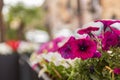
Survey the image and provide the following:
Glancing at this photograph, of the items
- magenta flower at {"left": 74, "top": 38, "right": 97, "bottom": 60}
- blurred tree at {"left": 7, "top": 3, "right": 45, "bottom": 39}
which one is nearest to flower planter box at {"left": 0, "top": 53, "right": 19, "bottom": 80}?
magenta flower at {"left": 74, "top": 38, "right": 97, "bottom": 60}

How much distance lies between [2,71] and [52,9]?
4867 millimetres

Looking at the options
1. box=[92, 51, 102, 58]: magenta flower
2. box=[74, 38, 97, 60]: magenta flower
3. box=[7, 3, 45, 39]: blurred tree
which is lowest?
box=[7, 3, 45, 39]: blurred tree

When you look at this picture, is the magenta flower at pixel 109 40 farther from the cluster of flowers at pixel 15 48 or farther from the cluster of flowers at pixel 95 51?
the cluster of flowers at pixel 15 48

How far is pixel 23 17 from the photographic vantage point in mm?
10062

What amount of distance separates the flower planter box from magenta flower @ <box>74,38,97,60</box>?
2244 mm

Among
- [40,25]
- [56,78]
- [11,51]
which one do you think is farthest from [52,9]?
[56,78]

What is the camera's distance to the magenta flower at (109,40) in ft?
3.90

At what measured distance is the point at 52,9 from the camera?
806 centimetres

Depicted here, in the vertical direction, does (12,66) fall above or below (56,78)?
below

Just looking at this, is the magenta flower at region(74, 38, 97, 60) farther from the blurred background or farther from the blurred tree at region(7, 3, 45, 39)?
the blurred tree at region(7, 3, 45, 39)

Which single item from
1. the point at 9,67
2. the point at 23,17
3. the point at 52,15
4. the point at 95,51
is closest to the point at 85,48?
the point at 95,51

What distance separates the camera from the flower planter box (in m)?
3.32

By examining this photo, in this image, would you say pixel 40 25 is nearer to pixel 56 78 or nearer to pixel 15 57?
pixel 15 57

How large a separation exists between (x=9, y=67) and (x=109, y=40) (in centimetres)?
231
